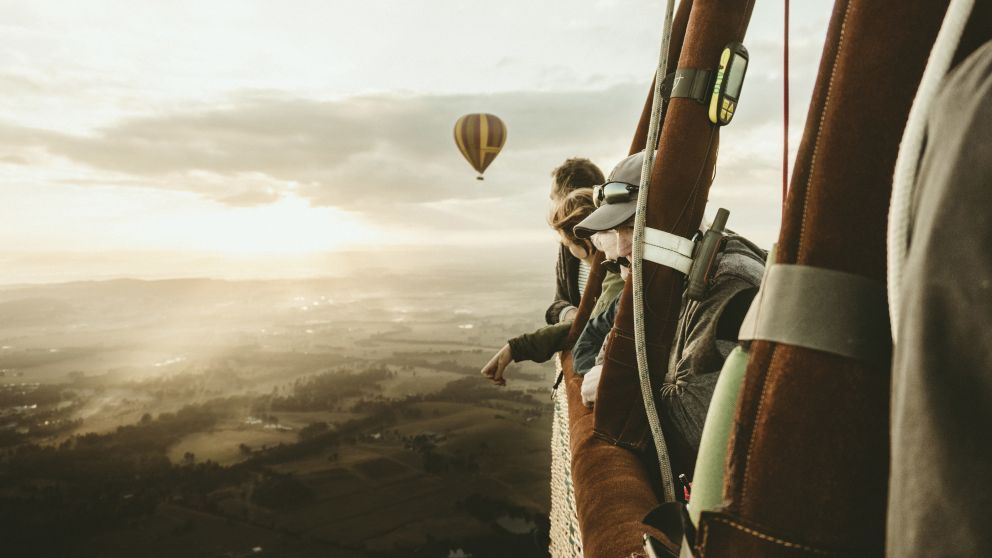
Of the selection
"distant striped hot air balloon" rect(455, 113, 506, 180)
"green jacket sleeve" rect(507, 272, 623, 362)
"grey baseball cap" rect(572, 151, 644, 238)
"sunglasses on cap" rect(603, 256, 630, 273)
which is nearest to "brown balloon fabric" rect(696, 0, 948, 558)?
"grey baseball cap" rect(572, 151, 644, 238)

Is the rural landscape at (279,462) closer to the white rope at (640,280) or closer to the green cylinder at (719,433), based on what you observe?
the white rope at (640,280)

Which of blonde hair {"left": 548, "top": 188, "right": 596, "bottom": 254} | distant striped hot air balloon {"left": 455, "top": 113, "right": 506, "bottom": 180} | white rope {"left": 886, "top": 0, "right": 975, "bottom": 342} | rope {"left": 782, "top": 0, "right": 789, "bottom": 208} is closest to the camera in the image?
white rope {"left": 886, "top": 0, "right": 975, "bottom": 342}

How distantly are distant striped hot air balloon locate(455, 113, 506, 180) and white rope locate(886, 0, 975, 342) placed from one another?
31.2 meters

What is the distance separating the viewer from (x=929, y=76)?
633mm

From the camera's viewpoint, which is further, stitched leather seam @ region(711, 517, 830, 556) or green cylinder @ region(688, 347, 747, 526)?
green cylinder @ region(688, 347, 747, 526)

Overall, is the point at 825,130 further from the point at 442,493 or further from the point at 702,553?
the point at 442,493

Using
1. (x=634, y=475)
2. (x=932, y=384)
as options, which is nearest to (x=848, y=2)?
(x=932, y=384)

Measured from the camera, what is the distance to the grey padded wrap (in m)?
0.73

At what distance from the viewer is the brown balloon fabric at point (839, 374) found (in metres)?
0.73

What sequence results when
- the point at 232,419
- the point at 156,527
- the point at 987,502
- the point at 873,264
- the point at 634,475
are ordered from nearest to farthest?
1. the point at 987,502
2. the point at 873,264
3. the point at 634,475
4. the point at 156,527
5. the point at 232,419

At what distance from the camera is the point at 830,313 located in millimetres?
741

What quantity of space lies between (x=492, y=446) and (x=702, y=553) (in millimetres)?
75463

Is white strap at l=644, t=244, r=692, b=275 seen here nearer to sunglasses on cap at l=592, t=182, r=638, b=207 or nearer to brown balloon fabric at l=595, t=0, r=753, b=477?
brown balloon fabric at l=595, t=0, r=753, b=477

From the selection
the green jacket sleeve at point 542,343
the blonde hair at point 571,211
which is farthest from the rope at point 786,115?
the green jacket sleeve at point 542,343
